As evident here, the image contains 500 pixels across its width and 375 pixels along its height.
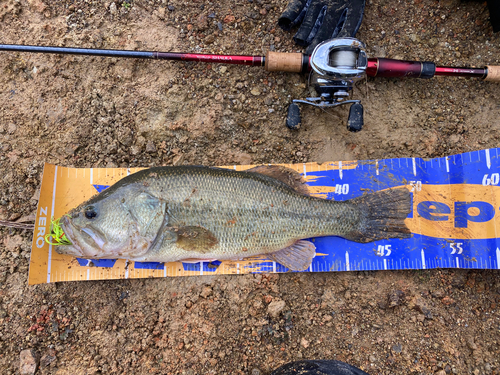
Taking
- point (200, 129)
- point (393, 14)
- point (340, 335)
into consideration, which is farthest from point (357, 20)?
point (340, 335)

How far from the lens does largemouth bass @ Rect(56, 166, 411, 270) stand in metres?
3.11

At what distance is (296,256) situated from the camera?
137 inches

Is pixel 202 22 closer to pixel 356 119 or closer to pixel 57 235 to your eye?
pixel 356 119

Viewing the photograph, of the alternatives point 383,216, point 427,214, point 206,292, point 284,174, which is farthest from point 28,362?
point 427,214

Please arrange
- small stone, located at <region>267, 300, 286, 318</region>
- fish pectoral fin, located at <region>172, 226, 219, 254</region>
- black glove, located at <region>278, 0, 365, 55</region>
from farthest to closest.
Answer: black glove, located at <region>278, 0, 365, 55</region> → small stone, located at <region>267, 300, 286, 318</region> → fish pectoral fin, located at <region>172, 226, 219, 254</region>

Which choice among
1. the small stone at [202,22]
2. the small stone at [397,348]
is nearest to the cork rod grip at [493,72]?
the small stone at [397,348]

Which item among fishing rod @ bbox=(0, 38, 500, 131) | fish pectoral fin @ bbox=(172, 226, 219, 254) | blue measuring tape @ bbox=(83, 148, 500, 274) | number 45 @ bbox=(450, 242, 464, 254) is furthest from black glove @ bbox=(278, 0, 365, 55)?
number 45 @ bbox=(450, 242, 464, 254)

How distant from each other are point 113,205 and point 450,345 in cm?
407

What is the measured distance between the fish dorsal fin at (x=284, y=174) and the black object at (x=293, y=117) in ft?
1.78

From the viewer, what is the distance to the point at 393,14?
3.93 metres

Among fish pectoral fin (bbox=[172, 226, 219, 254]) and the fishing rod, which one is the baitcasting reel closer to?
the fishing rod

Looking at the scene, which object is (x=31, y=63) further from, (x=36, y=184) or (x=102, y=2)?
(x=36, y=184)

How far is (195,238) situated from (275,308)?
1.26 m

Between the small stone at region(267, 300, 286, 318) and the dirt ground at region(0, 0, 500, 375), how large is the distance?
0.03 metres
